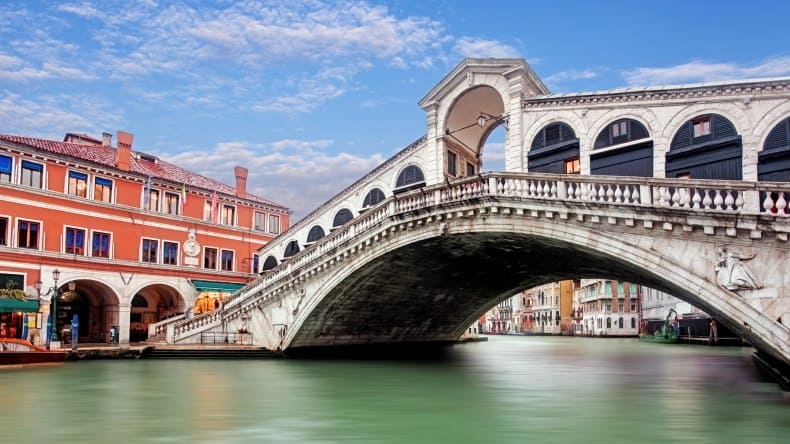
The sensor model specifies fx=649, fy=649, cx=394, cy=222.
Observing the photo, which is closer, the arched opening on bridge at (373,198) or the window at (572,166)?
the window at (572,166)

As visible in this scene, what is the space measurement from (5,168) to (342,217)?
12825 mm

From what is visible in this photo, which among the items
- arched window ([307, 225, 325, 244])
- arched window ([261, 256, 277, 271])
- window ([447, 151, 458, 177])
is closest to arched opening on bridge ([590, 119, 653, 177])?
window ([447, 151, 458, 177])

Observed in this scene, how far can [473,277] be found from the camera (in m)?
26.6

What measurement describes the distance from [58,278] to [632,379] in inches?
833

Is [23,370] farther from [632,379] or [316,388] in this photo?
[632,379]

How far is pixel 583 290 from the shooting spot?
265 feet

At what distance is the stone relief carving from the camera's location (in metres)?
12.9

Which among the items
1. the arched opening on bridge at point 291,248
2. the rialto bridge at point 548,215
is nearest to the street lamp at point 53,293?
the rialto bridge at point 548,215

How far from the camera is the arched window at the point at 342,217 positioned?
2736cm

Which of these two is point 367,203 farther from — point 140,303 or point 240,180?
point 140,303

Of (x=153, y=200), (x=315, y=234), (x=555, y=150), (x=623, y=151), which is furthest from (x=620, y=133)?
(x=153, y=200)

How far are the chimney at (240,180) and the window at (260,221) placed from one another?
1220 millimetres

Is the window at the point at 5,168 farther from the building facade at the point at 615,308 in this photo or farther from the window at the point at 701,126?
the building facade at the point at 615,308

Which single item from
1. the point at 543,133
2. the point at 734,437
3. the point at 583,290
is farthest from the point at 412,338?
the point at 583,290
